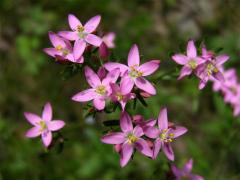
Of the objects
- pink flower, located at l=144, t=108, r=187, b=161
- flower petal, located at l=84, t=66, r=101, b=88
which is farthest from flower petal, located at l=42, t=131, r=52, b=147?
pink flower, located at l=144, t=108, r=187, b=161

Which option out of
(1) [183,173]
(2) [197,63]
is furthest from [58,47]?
(1) [183,173]

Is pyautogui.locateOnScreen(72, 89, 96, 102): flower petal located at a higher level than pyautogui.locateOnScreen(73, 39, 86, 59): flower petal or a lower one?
lower

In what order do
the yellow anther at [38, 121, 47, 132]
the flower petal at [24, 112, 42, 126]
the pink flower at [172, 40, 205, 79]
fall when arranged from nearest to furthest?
1. the pink flower at [172, 40, 205, 79]
2. the yellow anther at [38, 121, 47, 132]
3. the flower petal at [24, 112, 42, 126]

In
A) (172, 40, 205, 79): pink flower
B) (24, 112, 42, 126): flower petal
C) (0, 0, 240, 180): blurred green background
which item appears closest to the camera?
(172, 40, 205, 79): pink flower

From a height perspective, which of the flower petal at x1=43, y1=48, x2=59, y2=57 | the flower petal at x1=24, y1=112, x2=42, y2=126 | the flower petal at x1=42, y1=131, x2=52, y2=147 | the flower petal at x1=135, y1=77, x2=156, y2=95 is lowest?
the flower petal at x1=42, y1=131, x2=52, y2=147

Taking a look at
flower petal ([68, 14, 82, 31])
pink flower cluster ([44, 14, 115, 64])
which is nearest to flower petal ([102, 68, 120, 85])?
pink flower cluster ([44, 14, 115, 64])

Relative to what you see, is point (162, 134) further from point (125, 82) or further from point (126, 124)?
point (125, 82)

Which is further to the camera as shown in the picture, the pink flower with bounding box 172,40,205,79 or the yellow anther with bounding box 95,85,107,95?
the pink flower with bounding box 172,40,205,79

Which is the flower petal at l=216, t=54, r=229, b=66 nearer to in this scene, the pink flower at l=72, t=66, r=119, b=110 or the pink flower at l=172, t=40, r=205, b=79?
the pink flower at l=172, t=40, r=205, b=79
